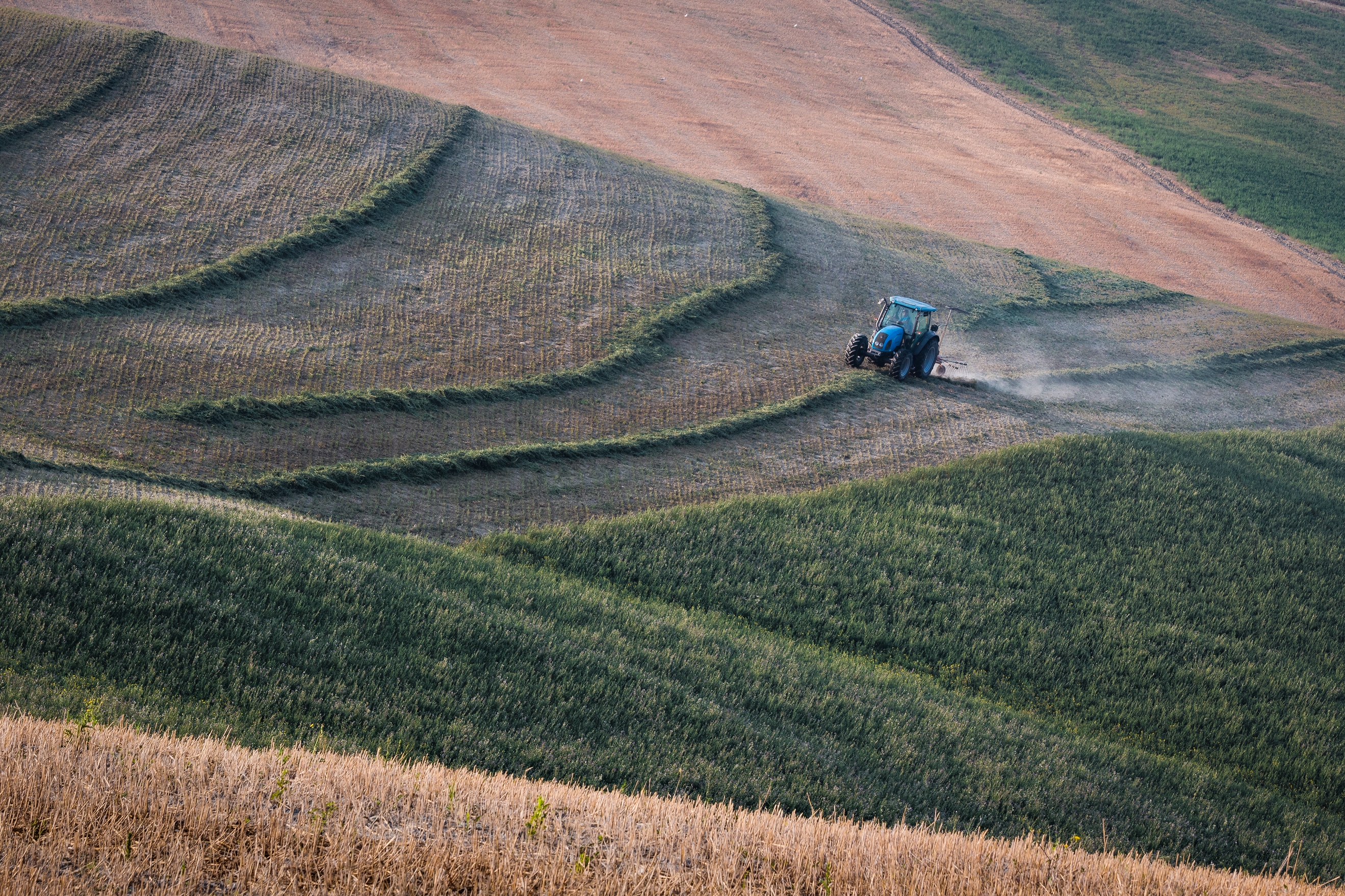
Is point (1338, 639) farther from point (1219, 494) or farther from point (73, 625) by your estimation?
point (73, 625)

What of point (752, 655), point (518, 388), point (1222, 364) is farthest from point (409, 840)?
point (1222, 364)

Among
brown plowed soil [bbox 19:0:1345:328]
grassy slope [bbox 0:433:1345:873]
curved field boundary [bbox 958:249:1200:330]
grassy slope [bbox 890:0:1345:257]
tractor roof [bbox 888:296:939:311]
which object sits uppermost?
grassy slope [bbox 890:0:1345:257]

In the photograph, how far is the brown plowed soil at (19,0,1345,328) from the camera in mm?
43688

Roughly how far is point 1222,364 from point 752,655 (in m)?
25.5

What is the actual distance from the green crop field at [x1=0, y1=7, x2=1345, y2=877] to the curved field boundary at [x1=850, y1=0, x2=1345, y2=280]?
1540 centimetres

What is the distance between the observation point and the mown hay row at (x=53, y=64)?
28688 mm

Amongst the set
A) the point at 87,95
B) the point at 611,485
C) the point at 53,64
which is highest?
the point at 53,64

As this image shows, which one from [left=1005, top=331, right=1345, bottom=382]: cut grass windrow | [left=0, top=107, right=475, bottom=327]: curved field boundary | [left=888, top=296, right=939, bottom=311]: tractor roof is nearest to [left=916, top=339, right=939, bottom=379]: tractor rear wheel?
[left=888, top=296, right=939, bottom=311]: tractor roof

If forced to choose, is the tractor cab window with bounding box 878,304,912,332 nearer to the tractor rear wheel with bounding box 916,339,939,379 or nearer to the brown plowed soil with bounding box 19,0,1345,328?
the tractor rear wheel with bounding box 916,339,939,379

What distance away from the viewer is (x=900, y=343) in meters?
26.4

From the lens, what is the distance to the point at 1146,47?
237 ft

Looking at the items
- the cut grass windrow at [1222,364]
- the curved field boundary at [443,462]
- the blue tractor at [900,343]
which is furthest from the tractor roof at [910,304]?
the cut grass windrow at [1222,364]

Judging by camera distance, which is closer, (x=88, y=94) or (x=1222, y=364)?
(x=88, y=94)

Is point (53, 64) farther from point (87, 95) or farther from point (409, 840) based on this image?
point (409, 840)
